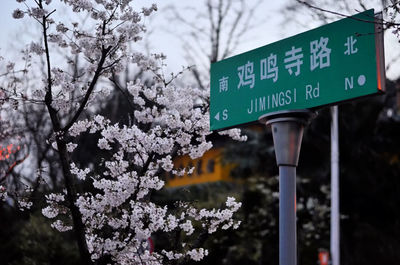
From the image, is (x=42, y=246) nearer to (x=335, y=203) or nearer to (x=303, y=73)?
(x=335, y=203)

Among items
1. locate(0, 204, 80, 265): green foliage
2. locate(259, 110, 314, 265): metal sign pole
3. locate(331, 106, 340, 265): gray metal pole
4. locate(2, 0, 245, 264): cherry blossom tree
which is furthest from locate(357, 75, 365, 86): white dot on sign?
locate(0, 204, 80, 265): green foliage

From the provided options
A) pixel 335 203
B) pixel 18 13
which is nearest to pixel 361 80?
pixel 18 13

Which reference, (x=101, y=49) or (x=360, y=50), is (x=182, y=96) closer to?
(x=101, y=49)

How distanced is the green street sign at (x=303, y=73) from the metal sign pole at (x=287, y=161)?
0.09 m

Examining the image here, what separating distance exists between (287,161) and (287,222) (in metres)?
0.42

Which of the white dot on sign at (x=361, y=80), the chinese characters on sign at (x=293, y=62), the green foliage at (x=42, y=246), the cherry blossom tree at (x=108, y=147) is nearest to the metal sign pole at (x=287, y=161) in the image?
the chinese characters on sign at (x=293, y=62)

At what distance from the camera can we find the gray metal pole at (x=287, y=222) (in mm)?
3287

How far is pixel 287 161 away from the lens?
3.49 m

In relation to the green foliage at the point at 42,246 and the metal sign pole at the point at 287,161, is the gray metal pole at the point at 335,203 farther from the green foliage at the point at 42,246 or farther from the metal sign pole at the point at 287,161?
the metal sign pole at the point at 287,161

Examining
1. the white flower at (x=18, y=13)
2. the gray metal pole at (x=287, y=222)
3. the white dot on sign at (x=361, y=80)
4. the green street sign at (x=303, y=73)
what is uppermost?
the white flower at (x=18, y=13)

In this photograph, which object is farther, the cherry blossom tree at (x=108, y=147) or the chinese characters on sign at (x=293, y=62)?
the cherry blossom tree at (x=108, y=147)

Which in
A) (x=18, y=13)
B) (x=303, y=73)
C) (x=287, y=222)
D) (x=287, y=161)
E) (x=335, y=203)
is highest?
(x=18, y=13)

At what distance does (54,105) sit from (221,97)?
3001 millimetres

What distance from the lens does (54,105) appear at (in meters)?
6.36
